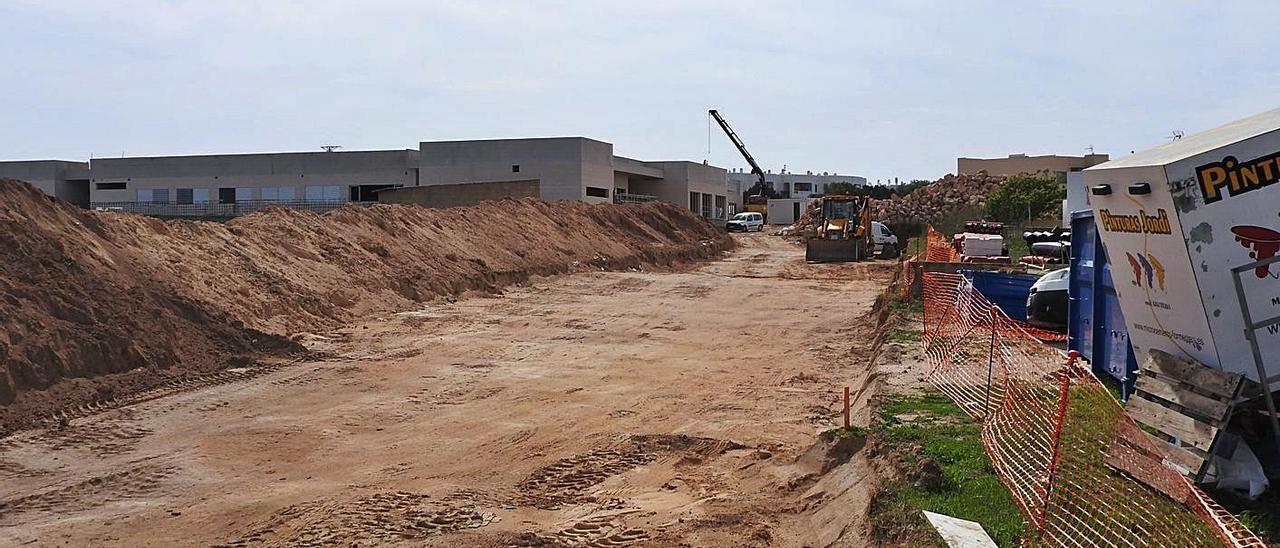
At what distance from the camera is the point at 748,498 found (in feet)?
28.1

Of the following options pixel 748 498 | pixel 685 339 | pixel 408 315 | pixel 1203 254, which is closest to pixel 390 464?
pixel 748 498

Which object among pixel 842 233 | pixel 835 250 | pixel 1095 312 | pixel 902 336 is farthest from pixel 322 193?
pixel 1095 312

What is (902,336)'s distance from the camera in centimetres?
1565

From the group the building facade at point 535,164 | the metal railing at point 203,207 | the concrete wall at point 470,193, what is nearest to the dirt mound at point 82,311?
the concrete wall at point 470,193

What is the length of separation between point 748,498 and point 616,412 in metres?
3.89

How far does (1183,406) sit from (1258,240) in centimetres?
123

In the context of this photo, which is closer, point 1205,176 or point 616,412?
point 1205,176

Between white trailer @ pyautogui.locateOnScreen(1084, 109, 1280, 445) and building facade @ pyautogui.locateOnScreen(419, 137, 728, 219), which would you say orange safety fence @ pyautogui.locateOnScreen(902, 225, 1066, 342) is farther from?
building facade @ pyautogui.locateOnScreen(419, 137, 728, 219)

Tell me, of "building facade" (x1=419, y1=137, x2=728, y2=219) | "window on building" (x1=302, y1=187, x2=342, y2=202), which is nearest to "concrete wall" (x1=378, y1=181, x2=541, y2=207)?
"building facade" (x1=419, y1=137, x2=728, y2=219)

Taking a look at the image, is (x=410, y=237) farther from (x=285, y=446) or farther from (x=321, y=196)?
(x=321, y=196)

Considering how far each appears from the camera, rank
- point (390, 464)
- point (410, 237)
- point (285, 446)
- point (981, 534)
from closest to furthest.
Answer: point (981, 534) → point (390, 464) → point (285, 446) → point (410, 237)

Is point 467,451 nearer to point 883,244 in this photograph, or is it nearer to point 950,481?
point 950,481

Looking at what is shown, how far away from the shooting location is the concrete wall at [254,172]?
63094mm

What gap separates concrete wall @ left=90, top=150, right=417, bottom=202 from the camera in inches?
2484
